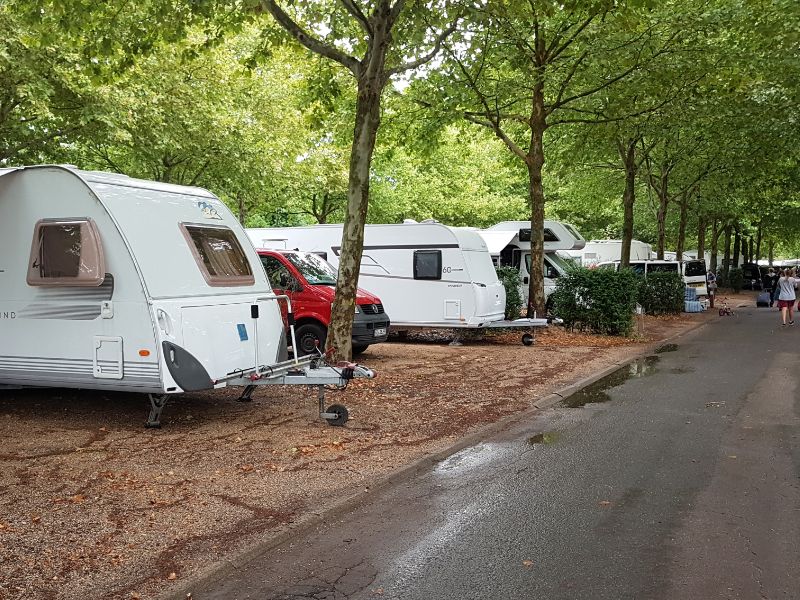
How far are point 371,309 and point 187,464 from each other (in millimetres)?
7261

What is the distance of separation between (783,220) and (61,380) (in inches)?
1680

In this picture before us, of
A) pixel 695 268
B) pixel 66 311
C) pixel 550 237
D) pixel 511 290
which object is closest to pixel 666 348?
pixel 511 290

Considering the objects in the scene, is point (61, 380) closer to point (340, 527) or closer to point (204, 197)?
point (204, 197)

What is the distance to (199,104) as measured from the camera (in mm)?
20062

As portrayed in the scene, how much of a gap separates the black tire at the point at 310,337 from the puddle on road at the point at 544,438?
5.63m

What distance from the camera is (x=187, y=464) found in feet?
21.1

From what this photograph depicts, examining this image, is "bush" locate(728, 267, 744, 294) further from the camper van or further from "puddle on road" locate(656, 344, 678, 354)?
the camper van

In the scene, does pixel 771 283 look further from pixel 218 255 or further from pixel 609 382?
pixel 218 255

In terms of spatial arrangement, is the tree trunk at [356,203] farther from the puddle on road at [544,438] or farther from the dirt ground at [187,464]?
the puddle on road at [544,438]

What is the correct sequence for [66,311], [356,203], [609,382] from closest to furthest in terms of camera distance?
[66,311]
[356,203]
[609,382]

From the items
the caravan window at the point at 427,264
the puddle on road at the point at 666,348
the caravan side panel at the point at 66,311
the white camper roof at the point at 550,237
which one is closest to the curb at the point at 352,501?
the caravan side panel at the point at 66,311

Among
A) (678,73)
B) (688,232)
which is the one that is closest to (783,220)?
(688,232)

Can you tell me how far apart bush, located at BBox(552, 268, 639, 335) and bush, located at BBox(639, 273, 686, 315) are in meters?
7.18

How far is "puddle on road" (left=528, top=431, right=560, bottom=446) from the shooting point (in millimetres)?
7594
